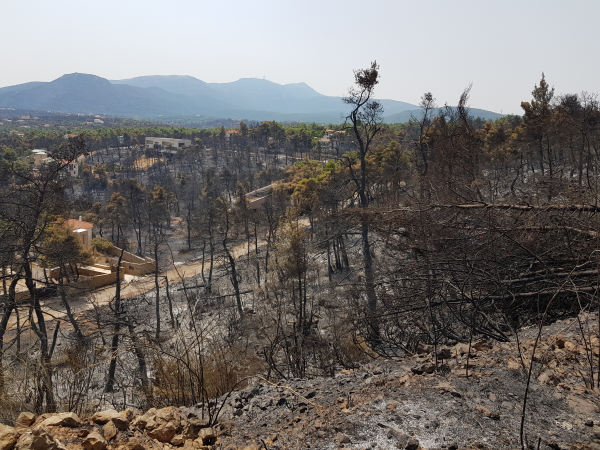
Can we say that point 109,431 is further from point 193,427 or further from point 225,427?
point 225,427

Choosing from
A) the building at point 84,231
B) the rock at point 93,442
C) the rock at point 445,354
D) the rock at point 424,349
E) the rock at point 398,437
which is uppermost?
the rock at point 93,442

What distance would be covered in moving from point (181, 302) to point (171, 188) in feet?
100

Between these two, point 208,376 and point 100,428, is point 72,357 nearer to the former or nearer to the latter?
point 208,376

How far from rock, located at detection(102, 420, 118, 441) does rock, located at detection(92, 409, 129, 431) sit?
0.17ft

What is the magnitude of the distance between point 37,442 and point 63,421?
1.79ft

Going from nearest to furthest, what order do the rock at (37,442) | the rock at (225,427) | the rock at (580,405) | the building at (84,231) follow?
1. the rock at (37,442)
2. the rock at (580,405)
3. the rock at (225,427)
4. the building at (84,231)

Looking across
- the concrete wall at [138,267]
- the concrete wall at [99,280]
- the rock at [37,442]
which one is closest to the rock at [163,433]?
the rock at [37,442]

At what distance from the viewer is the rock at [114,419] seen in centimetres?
269

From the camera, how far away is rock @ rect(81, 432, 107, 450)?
238cm

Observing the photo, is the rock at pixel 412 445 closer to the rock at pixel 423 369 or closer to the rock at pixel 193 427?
the rock at pixel 423 369

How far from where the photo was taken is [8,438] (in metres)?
2.23

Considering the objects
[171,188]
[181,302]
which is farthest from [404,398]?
[171,188]

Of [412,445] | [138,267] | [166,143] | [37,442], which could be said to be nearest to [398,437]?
[412,445]

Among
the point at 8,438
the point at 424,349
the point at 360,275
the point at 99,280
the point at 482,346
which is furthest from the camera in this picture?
the point at 99,280
